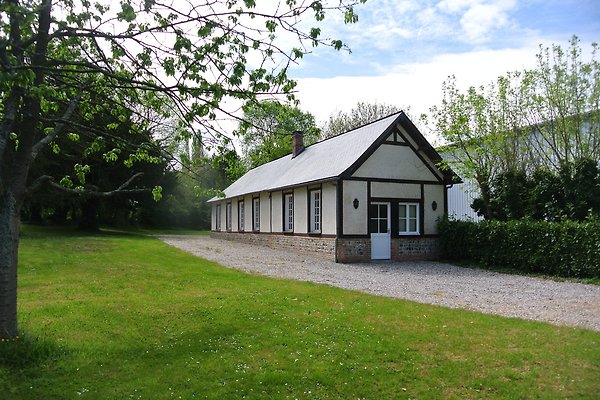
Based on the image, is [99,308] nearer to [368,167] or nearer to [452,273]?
[452,273]

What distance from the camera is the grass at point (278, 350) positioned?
4.96 m

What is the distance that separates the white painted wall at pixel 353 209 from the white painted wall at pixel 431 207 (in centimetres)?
297

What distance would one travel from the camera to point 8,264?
19.3 ft

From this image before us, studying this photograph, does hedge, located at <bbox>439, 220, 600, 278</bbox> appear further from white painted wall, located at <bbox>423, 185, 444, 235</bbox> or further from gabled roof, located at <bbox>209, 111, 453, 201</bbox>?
gabled roof, located at <bbox>209, 111, 453, 201</bbox>

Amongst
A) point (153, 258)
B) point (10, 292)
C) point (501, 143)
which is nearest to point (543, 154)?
point (501, 143)

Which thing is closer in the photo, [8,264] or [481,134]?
[8,264]

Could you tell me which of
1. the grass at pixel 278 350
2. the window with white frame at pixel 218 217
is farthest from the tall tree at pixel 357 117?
the grass at pixel 278 350

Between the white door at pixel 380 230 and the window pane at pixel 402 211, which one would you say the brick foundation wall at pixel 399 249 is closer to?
the white door at pixel 380 230

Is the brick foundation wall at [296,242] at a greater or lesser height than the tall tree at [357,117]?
lesser

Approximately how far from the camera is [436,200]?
64.0ft

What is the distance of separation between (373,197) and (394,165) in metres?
1.62

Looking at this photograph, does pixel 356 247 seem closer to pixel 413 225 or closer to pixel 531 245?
pixel 413 225

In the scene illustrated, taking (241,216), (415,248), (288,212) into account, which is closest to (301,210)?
(288,212)

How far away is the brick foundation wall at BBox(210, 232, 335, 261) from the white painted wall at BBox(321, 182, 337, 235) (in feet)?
1.26
